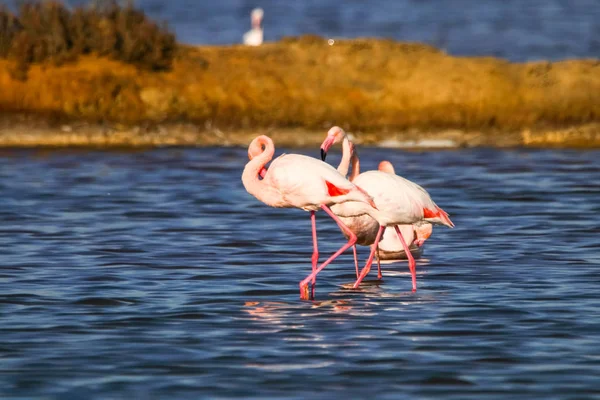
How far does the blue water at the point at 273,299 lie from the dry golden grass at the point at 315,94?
231 cm

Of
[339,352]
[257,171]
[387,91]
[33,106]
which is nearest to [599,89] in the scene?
[387,91]

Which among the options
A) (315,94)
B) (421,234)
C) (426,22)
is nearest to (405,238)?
(421,234)

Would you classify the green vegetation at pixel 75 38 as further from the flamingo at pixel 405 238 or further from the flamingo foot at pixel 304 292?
the flamingo foot at pixel 304 292

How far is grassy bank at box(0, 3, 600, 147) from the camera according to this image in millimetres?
21172

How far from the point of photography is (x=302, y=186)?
10.8 meters

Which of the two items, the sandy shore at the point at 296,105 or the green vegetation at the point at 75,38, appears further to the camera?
the green vegetation at the point at 75,38

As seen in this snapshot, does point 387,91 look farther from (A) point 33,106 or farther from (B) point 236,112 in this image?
(A) point 33,106

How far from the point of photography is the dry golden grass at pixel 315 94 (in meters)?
21.2

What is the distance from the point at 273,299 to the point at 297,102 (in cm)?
1097

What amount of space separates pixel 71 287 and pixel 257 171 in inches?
69.0

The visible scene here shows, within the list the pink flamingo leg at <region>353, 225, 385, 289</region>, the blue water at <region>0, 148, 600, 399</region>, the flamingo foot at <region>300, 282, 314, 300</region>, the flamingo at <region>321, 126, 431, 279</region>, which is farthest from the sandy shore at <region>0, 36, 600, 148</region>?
the flamingo foot at <region>300, 282, 314, 300</region>

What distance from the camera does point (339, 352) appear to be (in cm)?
867

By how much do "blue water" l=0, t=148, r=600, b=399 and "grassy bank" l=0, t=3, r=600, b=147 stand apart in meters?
2.21

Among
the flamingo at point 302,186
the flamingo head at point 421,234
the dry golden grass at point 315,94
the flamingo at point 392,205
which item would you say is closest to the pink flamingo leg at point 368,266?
the flamingo at point 392,205
